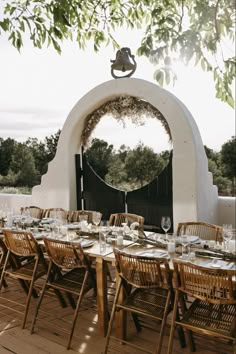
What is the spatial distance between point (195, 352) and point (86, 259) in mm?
1281

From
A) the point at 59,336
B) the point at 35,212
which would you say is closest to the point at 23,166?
the point at 35,212

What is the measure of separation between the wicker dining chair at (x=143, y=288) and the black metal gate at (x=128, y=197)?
293cm

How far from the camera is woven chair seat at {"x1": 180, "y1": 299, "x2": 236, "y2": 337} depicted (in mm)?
2851

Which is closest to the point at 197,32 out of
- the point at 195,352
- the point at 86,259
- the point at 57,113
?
the point at 86,259

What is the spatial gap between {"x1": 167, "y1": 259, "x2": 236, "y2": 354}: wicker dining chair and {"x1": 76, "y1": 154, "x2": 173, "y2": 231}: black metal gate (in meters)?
3.30

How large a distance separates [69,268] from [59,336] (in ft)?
2.18

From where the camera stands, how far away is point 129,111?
22.2ft

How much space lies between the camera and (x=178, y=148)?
20.2 ft

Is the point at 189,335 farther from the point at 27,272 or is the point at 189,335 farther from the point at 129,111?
the point at 129,111

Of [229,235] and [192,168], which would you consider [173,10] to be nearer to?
[229,235]

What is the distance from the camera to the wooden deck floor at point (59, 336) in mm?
3430

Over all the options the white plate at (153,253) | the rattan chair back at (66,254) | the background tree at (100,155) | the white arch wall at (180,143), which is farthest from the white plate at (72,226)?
the background tree at (100,155)

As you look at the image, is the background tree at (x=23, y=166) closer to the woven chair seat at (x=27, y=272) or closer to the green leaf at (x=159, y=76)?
the woven chair seat at (x=27, y=272)

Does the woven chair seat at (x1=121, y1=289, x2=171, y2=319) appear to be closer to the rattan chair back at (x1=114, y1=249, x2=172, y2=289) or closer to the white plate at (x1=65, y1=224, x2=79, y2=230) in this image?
the rattan chair back at (x1=114, y1=249, x2=172, y2=289)
